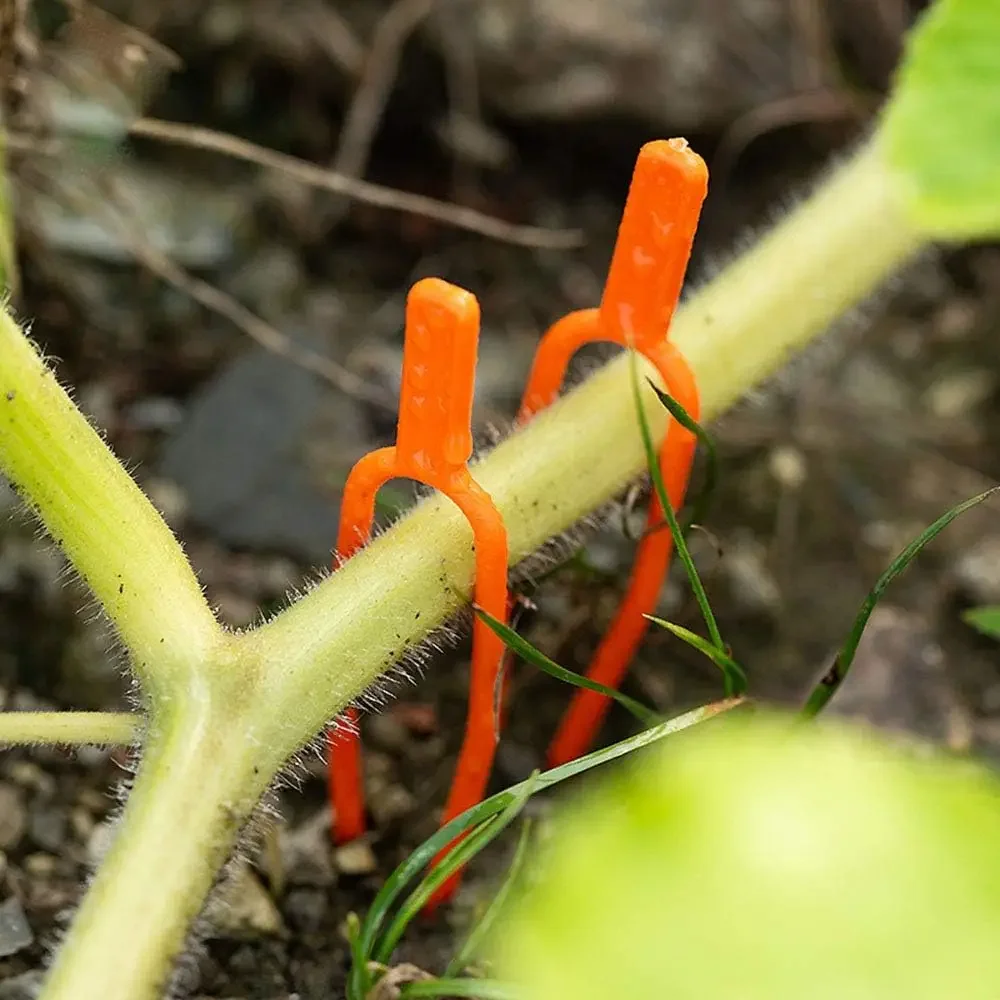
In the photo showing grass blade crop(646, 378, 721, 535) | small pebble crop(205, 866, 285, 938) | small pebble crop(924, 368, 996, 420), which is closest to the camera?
grass blade crop(646, 378, 721, 535)

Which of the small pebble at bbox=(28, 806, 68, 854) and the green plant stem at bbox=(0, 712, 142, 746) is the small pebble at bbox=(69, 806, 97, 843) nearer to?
the small pebble at bbox=(28, 806, 68, 854)

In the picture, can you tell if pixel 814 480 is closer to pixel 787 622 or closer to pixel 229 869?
pixel 787 622

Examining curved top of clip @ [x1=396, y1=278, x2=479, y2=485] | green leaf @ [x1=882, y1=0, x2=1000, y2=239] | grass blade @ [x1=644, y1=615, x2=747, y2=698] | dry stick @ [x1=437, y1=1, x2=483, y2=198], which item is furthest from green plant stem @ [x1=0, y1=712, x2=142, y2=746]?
dry stick @ [x1=437, y1=1, x2=483, y2=198]

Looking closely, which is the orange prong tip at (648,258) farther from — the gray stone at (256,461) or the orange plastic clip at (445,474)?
the gray stone at (256,461)

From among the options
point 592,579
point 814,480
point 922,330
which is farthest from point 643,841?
point 922,330

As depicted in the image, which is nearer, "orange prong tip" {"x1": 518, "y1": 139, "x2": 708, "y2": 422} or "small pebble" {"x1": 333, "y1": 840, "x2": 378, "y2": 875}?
"orange prong tip" {"x1": 518, "y1": 139, "x2": 708, "y2": 422}

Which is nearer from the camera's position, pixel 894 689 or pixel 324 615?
pixel 324 615

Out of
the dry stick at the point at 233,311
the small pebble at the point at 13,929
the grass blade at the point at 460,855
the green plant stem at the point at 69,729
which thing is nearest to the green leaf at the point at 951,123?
the grass blade at the point at 460,855
